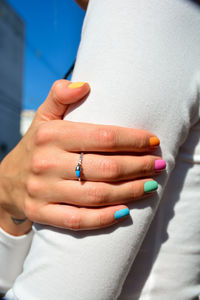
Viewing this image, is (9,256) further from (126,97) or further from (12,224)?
(126,97)

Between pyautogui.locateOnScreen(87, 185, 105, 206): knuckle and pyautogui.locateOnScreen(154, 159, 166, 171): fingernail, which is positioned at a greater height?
pyautogui.locateOnScreen(154, 159, 166, 171): fingernail

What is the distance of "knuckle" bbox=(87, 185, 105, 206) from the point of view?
0.44 m

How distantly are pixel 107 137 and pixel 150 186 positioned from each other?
0.13 m

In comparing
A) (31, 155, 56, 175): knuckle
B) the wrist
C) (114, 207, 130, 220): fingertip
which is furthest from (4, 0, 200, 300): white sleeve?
the wrist

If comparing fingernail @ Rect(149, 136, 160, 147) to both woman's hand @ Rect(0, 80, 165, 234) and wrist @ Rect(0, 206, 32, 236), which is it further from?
wrist @ Rect(0, 206, 32, 236)

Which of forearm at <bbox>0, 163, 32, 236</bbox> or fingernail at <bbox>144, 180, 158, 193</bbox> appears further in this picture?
forearm at <bbox>0, 163, 32, 236</bbox>

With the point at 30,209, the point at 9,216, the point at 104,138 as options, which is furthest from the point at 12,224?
the point at 104,138

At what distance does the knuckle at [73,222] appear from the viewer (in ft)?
1.44

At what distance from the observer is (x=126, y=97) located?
1.45 ft

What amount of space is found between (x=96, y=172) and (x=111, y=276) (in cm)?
19

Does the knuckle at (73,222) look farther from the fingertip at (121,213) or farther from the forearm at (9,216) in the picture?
the forearm at (9,216)

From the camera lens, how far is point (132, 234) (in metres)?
0.45

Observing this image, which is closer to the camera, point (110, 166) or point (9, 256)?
point (110, 166)

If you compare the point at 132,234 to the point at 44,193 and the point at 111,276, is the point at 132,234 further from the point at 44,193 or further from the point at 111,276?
the point at 44,193
